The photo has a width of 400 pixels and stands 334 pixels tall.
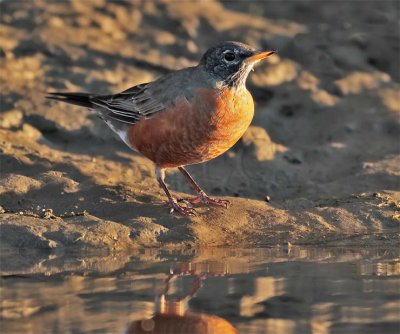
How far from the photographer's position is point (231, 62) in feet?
30.1

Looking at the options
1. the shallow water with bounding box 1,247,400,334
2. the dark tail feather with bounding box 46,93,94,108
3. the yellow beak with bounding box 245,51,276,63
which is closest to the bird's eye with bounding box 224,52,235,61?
the yellow beak with bounding box 245,51,276,63

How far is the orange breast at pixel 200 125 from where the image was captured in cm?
879

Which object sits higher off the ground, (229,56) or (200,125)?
(229,56)

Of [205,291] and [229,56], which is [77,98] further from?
A: [205,291]

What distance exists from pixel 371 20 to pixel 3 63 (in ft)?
18.8

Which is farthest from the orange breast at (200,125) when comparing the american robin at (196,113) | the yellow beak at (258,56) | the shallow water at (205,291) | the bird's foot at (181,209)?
the shallow water at (205,291)

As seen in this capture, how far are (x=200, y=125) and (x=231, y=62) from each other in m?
0.78

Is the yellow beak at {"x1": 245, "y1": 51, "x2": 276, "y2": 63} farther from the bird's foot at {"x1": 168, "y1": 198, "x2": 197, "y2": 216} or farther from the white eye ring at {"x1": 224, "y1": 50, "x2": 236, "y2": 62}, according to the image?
the bird's foot at {"x1": 168, "y1": 198, "x2": 197, "y2": 216}

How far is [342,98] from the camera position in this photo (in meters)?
12.5

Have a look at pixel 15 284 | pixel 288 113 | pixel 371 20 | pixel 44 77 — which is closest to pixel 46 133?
pixel 44 77

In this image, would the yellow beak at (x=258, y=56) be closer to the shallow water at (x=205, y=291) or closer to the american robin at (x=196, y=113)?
the american robin at (x=196, y=113)

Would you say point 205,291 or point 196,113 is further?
point 196,113

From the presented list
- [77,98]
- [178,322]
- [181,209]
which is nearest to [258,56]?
[181,209]

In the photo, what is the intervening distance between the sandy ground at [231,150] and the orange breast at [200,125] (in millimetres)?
500
